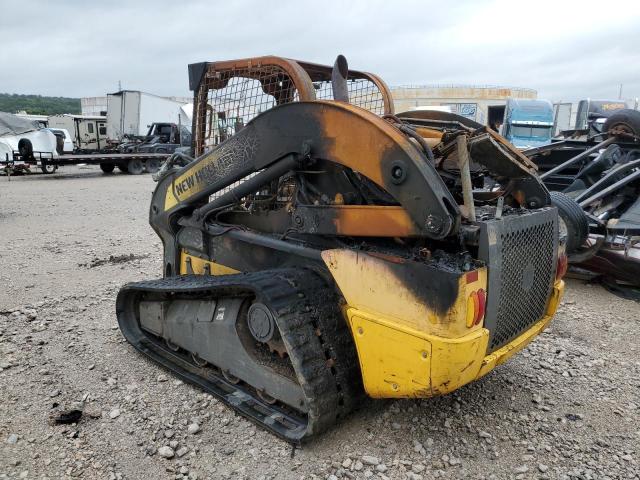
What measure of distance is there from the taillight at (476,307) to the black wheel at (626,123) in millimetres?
5591

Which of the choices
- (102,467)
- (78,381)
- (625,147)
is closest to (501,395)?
(102,467)

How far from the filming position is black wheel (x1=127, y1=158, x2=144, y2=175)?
20.7 meters

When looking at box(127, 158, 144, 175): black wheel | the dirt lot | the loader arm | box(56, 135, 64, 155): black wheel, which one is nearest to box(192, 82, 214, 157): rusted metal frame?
the loader arm

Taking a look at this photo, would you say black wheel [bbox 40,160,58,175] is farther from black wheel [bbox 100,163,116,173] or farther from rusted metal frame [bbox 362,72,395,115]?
rusted metal frame [bbox 362,72,395,115]

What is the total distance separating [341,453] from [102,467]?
120 cm

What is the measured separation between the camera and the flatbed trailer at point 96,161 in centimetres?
1869

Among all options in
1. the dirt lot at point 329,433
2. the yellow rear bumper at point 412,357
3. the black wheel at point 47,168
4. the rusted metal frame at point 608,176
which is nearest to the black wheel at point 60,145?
the black wheel at point 47,168

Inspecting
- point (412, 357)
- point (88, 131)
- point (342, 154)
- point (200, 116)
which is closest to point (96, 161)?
point (88, 131)

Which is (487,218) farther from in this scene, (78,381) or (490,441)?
(78,381)

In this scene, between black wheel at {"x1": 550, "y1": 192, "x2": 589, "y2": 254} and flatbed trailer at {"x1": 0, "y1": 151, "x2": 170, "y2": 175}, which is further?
flatbed trailer at {"x1": 0, "y1": 151, "x2": 170, "y2": 175}

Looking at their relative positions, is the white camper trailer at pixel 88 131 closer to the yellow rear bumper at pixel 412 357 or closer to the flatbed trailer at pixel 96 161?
the flatbed trailer at pixel 96 161

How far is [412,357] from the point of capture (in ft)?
7.86

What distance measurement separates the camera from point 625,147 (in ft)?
22.3

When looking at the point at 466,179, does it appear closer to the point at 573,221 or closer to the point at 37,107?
the point at 573,221
